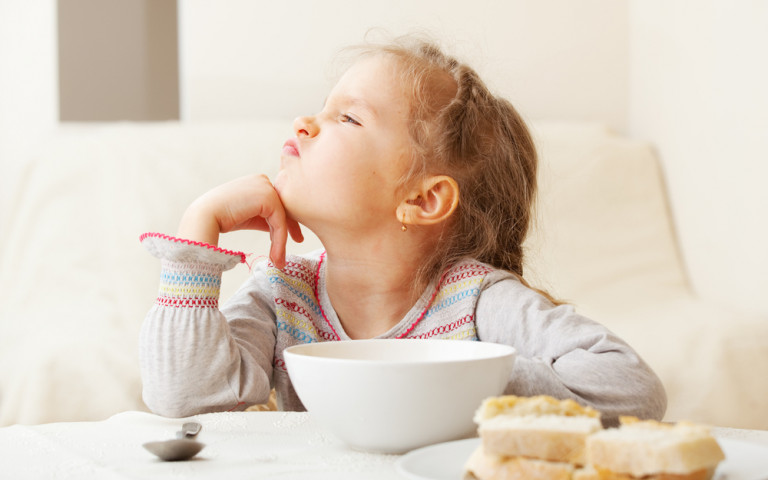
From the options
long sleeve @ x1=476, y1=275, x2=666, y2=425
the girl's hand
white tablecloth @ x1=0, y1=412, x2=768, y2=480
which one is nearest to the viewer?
white tablecloth @ x1=0, y1=412, x2=768, y2=480

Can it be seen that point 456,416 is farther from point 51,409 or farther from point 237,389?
point 51,409

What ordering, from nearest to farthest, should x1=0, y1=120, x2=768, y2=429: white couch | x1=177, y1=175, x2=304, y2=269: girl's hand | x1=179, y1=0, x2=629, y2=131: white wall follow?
x1=177, y1=175, x2=304, y2=269: girl's hand
x1=0, y1=120, x2=768, y2=429: white couch
x1=179, y1=0, x2=629, y2=131: white wall

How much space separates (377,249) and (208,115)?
1.49 m

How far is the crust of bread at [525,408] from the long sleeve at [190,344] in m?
0.49

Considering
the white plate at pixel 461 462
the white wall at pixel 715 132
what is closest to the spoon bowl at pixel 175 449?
the white plate at pixel 461 462

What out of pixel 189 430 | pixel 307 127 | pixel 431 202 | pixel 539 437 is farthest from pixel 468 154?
pixel 539 437

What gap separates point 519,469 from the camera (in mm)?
508

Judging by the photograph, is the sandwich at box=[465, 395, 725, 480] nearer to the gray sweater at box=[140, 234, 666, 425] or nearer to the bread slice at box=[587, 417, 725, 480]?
the bread slice at box=[587, 417, 725, 480]

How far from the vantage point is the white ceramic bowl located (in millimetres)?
611

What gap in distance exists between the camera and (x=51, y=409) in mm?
1556

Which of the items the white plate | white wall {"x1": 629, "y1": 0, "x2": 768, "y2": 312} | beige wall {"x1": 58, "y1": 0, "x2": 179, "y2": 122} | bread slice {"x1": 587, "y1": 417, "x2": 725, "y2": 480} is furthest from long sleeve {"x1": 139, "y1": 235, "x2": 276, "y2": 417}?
beige wall {"x1": 58, "y1": 0, "x2": 179, "y2": 122}

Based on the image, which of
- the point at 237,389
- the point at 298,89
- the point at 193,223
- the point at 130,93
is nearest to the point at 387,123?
the point at 193,223

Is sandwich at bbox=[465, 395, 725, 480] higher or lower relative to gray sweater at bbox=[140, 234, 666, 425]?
higher

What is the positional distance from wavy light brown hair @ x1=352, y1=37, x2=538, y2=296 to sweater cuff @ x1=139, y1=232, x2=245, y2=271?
0.31m
